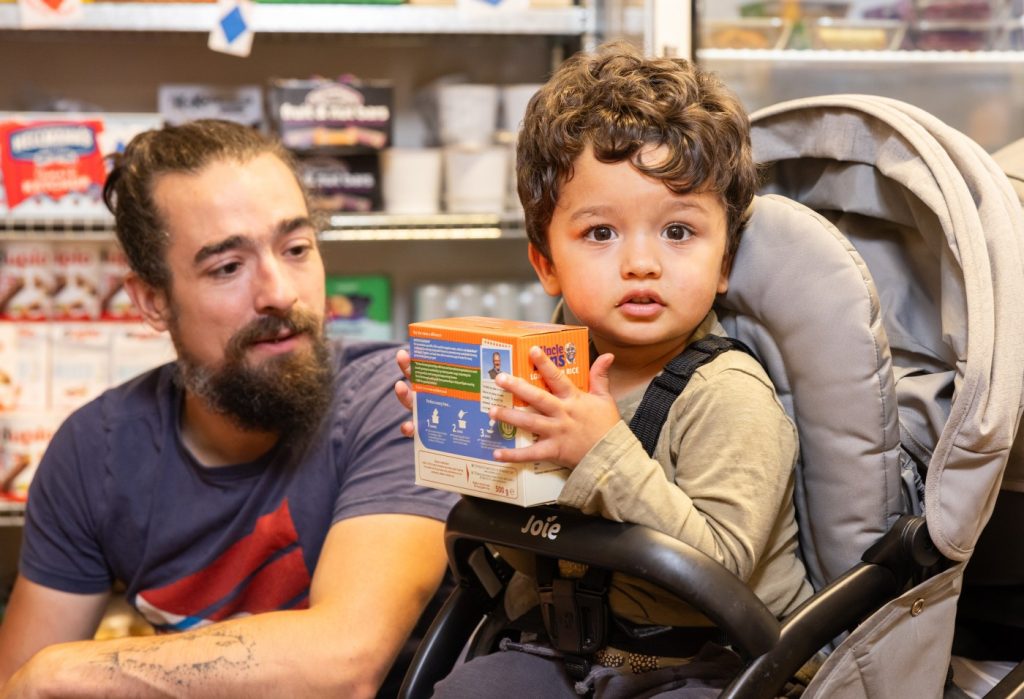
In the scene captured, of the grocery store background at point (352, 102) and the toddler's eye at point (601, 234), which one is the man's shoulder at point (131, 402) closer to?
the grocery store background at point (352, 102)

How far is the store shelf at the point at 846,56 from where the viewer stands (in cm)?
234

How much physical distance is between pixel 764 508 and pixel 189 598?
925 millimetres

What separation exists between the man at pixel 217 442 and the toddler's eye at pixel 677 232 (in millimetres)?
534

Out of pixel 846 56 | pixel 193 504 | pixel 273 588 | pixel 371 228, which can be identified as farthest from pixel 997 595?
pixel 371 228

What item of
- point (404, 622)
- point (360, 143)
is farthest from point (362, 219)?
point (404, 622)

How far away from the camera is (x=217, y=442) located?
1.66 m

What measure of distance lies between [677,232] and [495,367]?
0.92 feet

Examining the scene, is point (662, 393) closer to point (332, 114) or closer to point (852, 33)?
point (332, 114)

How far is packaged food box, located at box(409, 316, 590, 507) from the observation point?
3.09 ft

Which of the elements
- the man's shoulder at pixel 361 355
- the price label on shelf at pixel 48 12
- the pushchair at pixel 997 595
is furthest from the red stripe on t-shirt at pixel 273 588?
the price label on shelf at pixel 48 12

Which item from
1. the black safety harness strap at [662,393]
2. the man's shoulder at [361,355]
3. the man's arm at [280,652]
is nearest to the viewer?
the black safety harness strap at [662,393]

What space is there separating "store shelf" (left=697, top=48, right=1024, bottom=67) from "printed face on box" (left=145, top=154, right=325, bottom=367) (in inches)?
41.4

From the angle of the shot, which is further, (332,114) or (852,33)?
(852,33)

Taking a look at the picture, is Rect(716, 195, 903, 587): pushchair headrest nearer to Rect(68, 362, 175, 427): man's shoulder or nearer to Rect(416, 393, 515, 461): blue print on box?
Rect(416, 393, 515, 461): blue print on box
